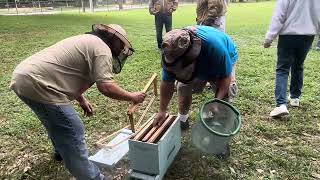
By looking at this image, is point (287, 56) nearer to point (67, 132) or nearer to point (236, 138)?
point (236, 138)

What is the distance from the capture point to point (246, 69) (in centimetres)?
735

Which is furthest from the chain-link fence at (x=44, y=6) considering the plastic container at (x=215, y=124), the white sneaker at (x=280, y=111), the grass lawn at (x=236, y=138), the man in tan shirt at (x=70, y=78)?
the plastic container at (x=215, y=124)

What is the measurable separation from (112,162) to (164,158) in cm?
59

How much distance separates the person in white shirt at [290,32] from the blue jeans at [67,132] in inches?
110

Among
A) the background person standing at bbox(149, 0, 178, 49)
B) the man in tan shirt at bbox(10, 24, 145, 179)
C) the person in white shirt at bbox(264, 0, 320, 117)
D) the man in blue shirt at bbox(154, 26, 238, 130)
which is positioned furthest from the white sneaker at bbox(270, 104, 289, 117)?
the background person standing at bbox(149, 0, 178, 49)

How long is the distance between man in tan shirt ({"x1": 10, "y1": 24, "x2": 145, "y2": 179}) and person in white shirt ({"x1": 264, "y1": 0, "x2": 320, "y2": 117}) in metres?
2.46

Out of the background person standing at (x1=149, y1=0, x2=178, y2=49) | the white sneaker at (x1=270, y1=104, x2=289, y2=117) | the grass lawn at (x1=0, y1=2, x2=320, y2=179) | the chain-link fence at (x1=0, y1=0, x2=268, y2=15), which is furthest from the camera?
the chain-link fence at (x1=0, y1=0, x2=268, y2=15)

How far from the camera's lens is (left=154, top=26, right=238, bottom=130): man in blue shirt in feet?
9.17

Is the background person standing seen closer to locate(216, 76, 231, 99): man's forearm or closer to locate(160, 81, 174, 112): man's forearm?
locate(160, 81, 174, 112): man's forearm

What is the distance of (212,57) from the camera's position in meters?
3.17

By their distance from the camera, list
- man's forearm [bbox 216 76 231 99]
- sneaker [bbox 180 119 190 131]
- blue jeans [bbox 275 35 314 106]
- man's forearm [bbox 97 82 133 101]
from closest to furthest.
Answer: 1. man's forearm [bbox 97 82 133 101]
2. man's forearm [bbox 216 76 231 99]
3. sneaker [bbox 180 119 190 131]
4. blue jeans [bbox 275 35 314 106]

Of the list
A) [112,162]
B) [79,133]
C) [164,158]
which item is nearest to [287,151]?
[164,158]

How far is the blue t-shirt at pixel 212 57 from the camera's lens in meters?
3.13

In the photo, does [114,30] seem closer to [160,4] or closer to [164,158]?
[164,158]
